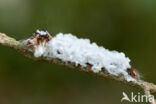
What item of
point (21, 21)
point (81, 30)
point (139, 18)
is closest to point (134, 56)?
point (139, 18)

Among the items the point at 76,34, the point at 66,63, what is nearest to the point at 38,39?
the point at 66,63

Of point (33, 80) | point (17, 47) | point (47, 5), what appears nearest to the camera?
point (17, 47)

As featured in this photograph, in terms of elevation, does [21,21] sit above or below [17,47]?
above

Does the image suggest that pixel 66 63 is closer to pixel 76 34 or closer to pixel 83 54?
pixel 83 54

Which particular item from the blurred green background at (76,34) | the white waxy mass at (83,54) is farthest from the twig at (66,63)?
the blurred green background at (76,34)

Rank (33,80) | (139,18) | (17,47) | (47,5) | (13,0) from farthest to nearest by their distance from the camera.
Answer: (33,80) → (139,18) → (47,5) → (13,0) → (17,47)

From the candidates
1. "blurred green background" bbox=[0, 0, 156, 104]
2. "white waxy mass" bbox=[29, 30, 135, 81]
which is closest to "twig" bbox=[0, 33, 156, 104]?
"white waxy mass" bbox=[29, 30, 135, 81]

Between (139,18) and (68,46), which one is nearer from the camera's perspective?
(68,46)

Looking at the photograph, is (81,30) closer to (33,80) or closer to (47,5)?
(47,5)
